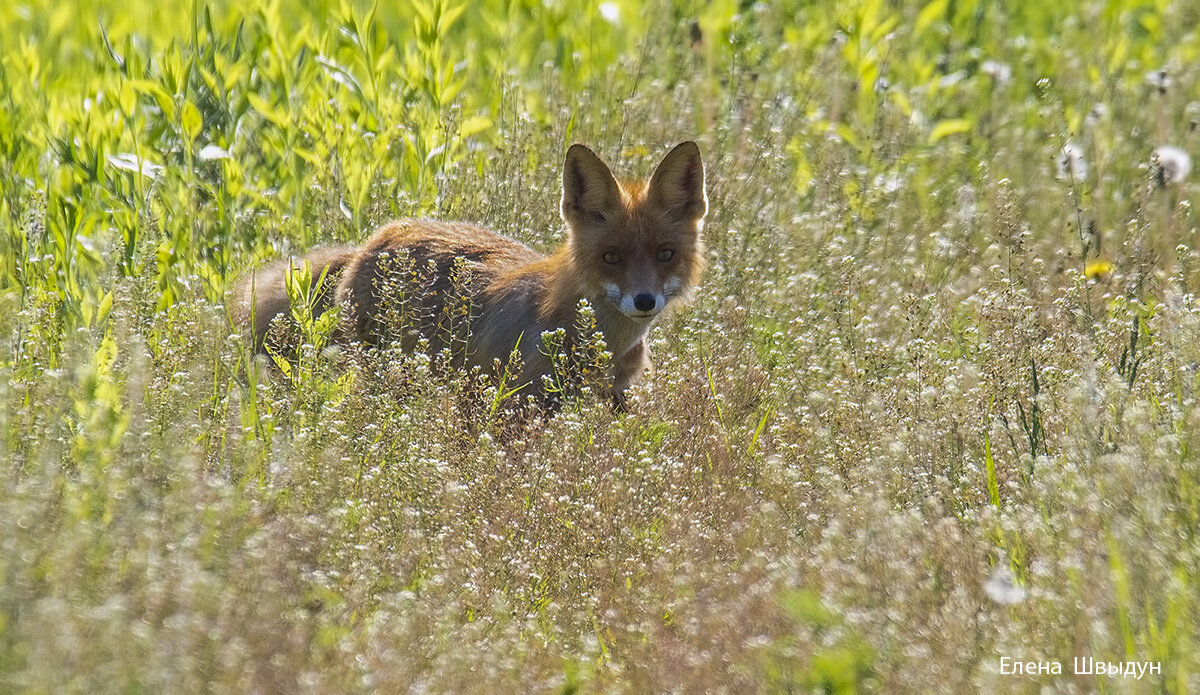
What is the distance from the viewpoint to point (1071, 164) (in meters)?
6.55

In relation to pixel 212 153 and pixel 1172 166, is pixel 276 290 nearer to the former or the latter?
pixel 212 153

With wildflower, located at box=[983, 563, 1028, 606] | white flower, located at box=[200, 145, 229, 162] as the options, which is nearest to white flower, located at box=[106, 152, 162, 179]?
white flower, located at box=[200, 145, 229, 162]

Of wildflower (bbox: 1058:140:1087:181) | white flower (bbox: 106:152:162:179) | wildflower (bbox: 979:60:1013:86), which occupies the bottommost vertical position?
white flower (bbox: 106:152:162:179)

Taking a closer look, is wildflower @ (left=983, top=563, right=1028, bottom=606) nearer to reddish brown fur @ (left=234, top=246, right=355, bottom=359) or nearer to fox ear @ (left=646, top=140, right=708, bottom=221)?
fox ear @ (left=646, top=140, right=708, bottom=221)

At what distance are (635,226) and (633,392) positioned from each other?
1.21 metres

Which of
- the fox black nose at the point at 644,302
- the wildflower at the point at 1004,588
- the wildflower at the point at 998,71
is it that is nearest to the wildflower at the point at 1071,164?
the wildflower at the point at 998,71

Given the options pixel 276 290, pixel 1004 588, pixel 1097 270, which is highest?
pixel 1097 270

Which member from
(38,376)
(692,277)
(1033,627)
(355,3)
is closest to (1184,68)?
(692,277)

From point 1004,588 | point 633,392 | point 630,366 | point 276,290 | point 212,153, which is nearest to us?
point 1004,588

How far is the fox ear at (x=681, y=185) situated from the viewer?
6238 millimetres

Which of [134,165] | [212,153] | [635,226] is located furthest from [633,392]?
[134,165]

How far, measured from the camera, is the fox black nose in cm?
602

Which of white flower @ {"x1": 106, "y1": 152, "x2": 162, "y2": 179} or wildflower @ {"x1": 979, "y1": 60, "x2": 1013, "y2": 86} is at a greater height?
wildflower @ {"x1": 979, "y1": 60, "x2": 1013, "y2": 86}

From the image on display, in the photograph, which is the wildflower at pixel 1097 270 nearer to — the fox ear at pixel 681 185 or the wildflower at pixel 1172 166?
the wildflower at pixel 1172 166
